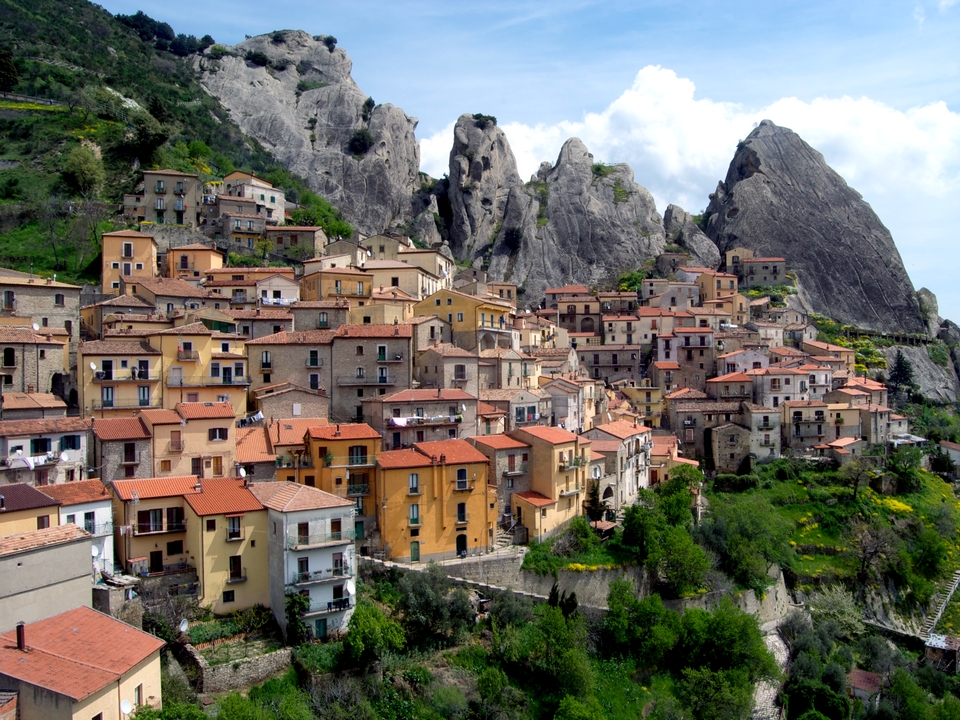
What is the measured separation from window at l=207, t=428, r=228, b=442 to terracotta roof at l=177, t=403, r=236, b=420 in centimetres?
63

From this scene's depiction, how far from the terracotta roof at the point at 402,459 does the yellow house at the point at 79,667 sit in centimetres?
1342

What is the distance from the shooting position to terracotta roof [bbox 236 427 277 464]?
3643 centimetres

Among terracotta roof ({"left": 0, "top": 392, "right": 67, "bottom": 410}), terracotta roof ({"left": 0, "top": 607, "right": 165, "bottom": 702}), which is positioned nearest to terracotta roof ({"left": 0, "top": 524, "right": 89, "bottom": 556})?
terracotta roof ({"left": 0, "top": 607, "right": 165, "bottom": 702})

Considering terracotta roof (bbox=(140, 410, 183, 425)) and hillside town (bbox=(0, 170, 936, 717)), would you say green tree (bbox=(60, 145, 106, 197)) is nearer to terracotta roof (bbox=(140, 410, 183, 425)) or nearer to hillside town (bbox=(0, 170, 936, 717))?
hillside town (bbox=(0, 170, 936, 717))

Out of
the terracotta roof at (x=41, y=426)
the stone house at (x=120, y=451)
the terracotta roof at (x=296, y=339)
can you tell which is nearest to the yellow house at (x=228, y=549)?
the stone house at (x=120, y=451)

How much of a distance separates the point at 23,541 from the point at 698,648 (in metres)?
28.4

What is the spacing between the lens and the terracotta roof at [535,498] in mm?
39378

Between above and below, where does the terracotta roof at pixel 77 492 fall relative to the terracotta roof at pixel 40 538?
above

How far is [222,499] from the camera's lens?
31359mm

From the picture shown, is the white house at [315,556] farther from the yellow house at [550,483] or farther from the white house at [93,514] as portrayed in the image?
the yellow house at [550,483]

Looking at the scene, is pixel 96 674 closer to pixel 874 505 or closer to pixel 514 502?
pixel 514 502

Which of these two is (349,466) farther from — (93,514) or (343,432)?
(93,514)

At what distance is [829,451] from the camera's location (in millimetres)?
57812

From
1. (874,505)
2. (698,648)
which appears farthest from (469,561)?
(874,505)
